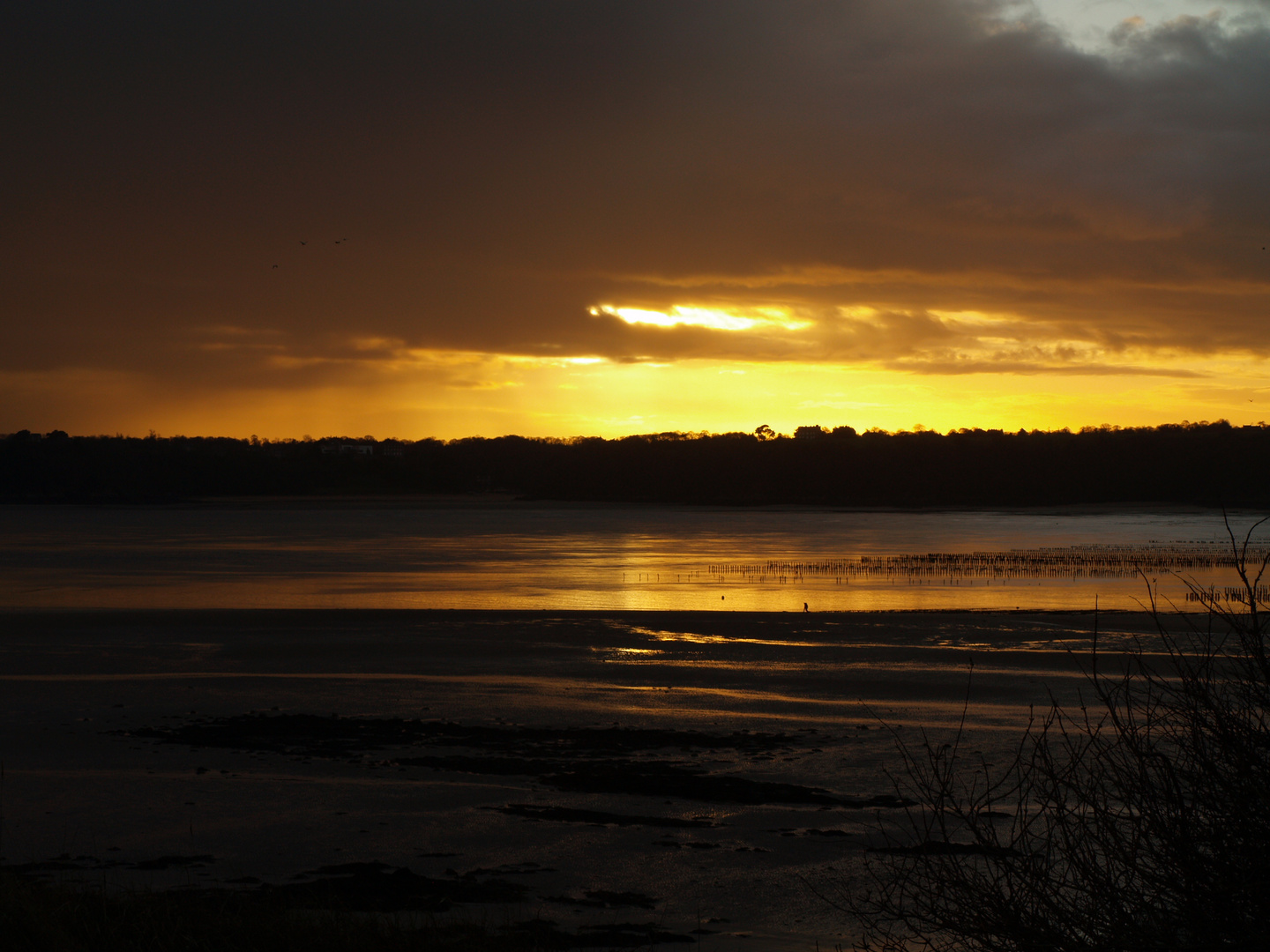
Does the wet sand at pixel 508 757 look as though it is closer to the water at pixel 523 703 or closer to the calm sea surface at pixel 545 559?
the water at pixel 523 703

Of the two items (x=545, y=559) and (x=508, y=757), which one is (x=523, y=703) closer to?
(x=508, y=757)

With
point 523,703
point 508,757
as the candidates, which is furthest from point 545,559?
point 508,757

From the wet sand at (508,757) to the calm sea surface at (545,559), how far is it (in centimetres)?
817

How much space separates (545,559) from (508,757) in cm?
3702

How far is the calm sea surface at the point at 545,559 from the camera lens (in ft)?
107

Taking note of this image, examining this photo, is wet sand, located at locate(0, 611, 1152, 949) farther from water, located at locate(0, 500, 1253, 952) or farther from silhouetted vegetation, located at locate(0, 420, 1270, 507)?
silhouetted vegetation, located at locate(0, 420, 1270, 507)

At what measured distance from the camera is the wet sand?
8805 millimetres

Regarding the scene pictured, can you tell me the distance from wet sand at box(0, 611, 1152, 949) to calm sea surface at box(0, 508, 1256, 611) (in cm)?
817

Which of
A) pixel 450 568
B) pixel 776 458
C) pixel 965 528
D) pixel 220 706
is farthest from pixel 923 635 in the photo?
pixel 776 458

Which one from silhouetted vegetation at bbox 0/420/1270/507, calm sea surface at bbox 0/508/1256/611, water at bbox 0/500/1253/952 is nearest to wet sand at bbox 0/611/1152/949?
water at bbox 0/500/1253/952

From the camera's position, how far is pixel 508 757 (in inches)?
506

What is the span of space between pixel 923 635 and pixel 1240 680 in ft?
63.5

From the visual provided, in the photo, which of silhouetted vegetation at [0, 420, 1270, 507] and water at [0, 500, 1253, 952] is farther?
Result: silhouetted vegetation at [0, 420, 1270, 507]

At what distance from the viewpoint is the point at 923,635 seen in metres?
23.7
